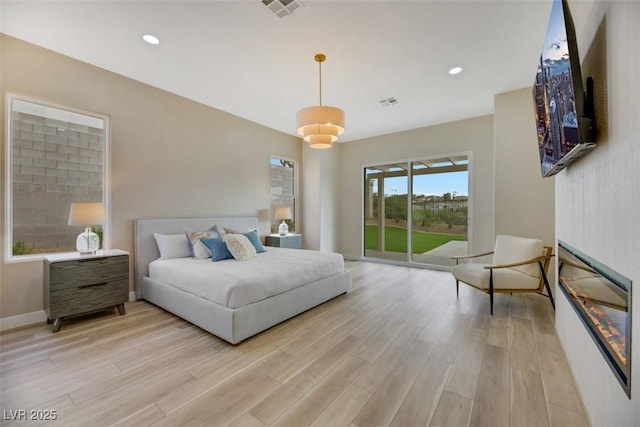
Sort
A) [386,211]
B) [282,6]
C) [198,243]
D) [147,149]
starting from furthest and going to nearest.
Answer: [386,211] < [147,149] < [198,243] < [282,6]

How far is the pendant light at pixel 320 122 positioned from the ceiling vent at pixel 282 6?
0.64 m

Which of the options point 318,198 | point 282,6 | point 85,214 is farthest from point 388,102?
point 85,214

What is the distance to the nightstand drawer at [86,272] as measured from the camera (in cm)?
249

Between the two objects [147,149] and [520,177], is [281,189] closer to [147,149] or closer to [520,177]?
[147,149]

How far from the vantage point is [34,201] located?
2748 mm

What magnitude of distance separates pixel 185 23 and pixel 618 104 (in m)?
3.17

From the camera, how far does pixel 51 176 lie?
285 centimetres

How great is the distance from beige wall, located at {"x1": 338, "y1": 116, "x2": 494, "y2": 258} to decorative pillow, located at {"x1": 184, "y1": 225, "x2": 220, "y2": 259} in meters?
3.60

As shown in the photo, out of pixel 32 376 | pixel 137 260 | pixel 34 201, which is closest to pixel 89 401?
pixel 32 376

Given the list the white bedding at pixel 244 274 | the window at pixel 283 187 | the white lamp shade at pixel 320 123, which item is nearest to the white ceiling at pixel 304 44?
the white lamp shade at pixel 320 123

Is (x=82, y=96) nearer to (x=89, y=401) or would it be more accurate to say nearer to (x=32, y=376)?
(x=32, y=376)

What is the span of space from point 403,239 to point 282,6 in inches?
188

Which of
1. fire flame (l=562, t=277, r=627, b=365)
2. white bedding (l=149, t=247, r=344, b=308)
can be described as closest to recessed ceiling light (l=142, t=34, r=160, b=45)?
white bedding (l=149, t=247, r=344, b=308)

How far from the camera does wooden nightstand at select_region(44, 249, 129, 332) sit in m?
2.49
